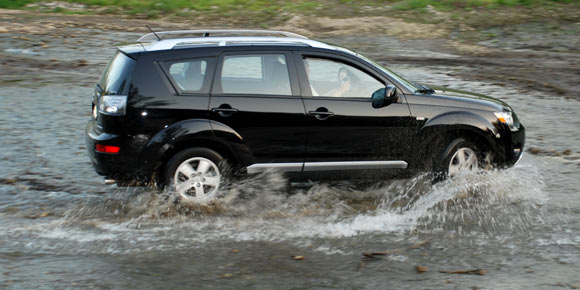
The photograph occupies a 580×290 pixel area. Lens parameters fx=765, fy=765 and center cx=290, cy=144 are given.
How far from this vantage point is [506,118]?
316 inches

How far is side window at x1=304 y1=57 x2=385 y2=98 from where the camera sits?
7562 mm

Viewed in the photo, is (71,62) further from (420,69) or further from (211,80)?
(211,80)

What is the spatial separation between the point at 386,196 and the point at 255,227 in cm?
167

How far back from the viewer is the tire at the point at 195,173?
7191 mm

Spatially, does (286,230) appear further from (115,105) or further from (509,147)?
(509,147)

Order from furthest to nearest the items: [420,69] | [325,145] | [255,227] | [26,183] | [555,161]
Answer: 1. [420,69]
2. [555,161]
3. [26,183]
4. [325,145]
5. [255,227]

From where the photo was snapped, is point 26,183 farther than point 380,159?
Yes

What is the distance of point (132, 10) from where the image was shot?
27188mm

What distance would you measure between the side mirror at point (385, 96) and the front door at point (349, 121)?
4cm

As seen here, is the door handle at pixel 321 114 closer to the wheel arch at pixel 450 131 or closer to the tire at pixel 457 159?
the wheel arch at pixel 450 131

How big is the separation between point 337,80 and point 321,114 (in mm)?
433

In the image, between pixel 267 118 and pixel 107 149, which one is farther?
pixel 267 118

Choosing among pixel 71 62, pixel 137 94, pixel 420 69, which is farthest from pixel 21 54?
pixel 137 94

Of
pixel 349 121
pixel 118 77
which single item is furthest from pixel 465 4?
pixel 118 77
